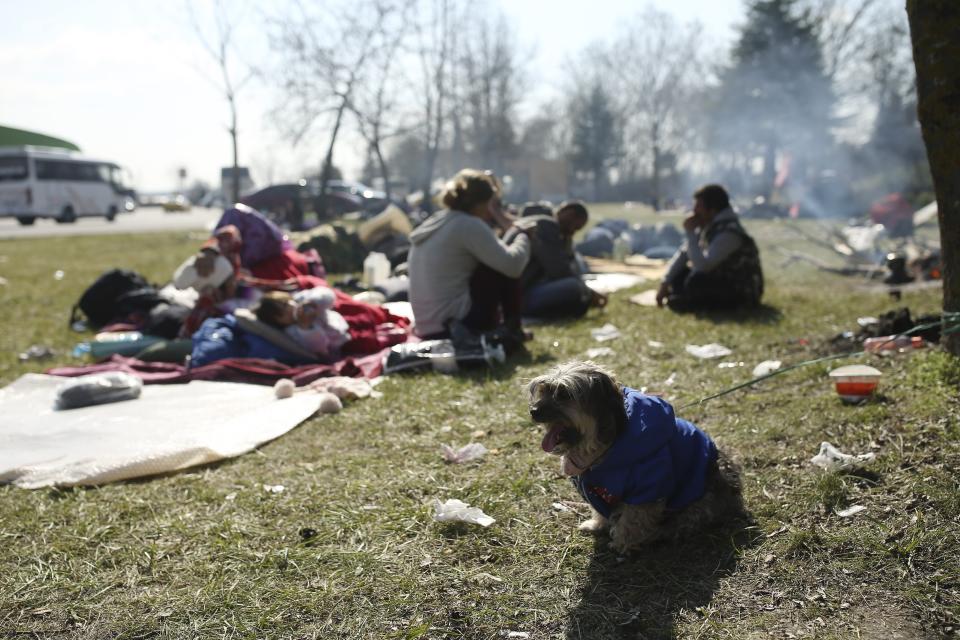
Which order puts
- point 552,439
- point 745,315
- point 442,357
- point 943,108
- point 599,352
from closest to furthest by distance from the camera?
1. point 552,439
2. point 943,108
3. point 442,357
4. point 599,352
5. point 745,315

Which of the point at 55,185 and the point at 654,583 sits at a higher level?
the point at 55,185

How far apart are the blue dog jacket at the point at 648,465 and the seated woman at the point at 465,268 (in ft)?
10.8

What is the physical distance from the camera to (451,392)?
5.38 m

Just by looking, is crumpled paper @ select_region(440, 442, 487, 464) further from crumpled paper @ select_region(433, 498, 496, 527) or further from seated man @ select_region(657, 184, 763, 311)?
seated man @ select_region(657, 184, 763, 311)

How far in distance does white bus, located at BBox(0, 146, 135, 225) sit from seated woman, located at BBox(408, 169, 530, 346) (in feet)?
104

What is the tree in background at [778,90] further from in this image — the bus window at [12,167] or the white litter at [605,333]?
the bus window at [12,167]

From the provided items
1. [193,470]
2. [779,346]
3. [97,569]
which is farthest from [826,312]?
[97,569]

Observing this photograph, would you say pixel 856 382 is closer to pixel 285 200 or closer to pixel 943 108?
pixel 943 108

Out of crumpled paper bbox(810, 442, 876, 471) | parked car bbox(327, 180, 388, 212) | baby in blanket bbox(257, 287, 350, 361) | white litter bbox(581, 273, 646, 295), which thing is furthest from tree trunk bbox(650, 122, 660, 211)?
crumpled paper bbox(810, 442, 876, 471)

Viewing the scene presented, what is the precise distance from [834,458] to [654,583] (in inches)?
47.6

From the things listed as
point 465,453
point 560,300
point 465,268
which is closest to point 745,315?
point 560,300

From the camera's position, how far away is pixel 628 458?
278 centimetres

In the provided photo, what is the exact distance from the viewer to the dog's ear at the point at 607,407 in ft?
8.89

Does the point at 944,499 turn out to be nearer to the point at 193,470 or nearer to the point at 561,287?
the point at 193,470
